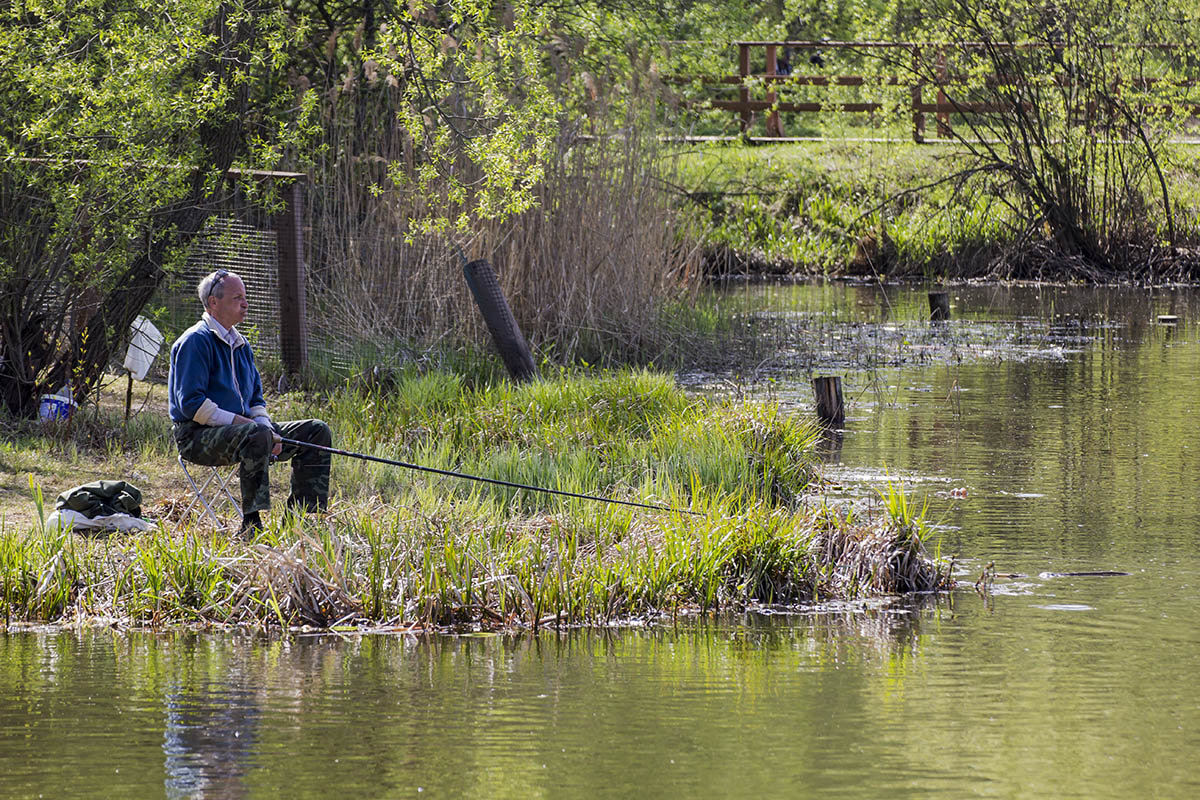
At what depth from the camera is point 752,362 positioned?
18484mm

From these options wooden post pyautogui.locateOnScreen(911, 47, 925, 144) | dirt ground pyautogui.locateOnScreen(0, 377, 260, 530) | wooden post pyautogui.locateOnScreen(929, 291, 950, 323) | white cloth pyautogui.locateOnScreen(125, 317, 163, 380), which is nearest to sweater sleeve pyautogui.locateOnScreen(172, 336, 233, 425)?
dirt ground pyautogui.locateOnScreen(0, 377, 260, 530)

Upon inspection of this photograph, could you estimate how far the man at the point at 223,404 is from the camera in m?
9.49

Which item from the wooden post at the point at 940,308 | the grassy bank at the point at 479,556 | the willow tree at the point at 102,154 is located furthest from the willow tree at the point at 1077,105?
the grassy bank at the point at 479,556

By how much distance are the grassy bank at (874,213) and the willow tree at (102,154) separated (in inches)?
597

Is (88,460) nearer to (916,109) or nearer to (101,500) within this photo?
(101,500)

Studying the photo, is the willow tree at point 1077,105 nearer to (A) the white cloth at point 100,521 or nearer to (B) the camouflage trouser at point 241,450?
(B) the camouflage trouser at point 241,450

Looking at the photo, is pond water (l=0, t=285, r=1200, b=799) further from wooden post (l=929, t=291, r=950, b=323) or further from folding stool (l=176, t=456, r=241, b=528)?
wooden post (l=929, t=291, r=950, b=323)

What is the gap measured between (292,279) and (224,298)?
6.33m

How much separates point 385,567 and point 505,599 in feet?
1.91

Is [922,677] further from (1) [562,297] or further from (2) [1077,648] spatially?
(1) [562,297]

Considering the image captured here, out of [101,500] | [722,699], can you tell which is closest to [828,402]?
[101,500]

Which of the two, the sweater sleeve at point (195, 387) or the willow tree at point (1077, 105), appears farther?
the willow tree at point (1077, 105)

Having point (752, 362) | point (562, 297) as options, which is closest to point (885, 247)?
point (752, 362)

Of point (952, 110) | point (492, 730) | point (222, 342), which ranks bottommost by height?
point (492, 730)
